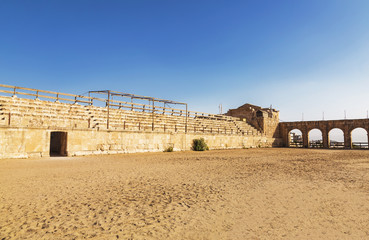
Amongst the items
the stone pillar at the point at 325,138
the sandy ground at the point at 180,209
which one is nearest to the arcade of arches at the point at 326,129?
the stone pillar at the point at 325,138

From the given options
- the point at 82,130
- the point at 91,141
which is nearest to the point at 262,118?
the point at 91,141

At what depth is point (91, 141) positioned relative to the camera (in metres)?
15.0

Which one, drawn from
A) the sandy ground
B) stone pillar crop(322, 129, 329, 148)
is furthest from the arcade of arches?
the sandy ground

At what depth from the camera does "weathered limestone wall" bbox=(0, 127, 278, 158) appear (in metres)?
11.7

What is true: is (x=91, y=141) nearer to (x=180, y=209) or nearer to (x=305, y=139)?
(x=180, y=209)

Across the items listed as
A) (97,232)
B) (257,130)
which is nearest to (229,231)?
(97,232)

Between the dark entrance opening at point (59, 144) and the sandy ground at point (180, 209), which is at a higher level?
→ the dark entrance opening at point (59, 144)

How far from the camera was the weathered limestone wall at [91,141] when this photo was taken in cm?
1173

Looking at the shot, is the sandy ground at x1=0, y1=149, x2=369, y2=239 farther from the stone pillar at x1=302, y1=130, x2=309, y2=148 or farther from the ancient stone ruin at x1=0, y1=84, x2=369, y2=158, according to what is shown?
the stone pillar at x1=302, y1=130, x2=309, y2=148

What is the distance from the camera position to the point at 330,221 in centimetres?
356

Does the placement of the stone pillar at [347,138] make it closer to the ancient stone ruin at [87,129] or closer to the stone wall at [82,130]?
the ancient stone ruin at [87,129]

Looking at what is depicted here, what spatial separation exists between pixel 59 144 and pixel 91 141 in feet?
8.61

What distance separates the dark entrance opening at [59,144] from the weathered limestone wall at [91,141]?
0.40m

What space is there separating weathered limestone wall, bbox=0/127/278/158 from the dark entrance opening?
0.40 metres
